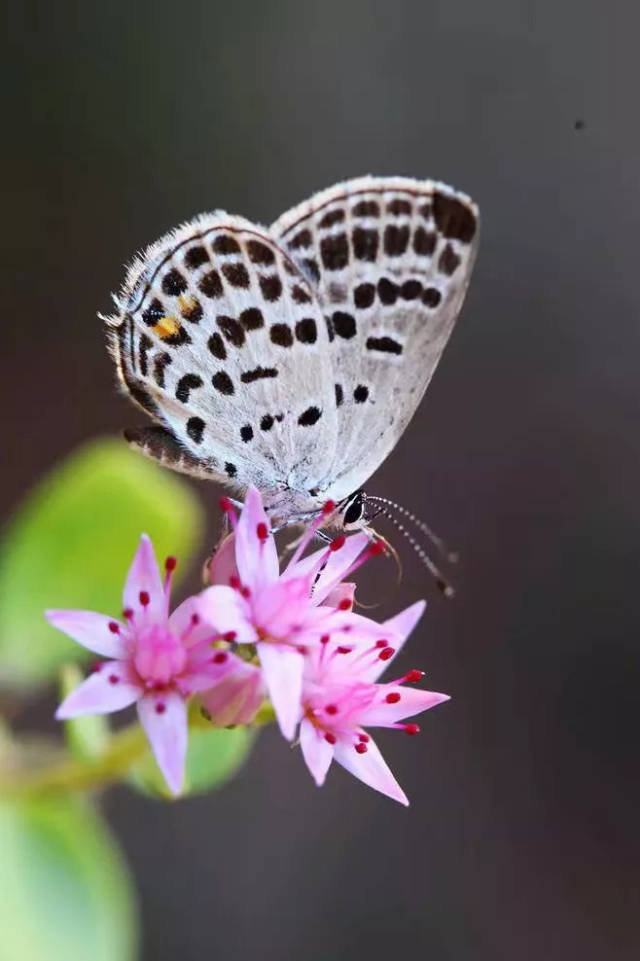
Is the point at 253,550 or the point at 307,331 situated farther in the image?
the point at 307,331

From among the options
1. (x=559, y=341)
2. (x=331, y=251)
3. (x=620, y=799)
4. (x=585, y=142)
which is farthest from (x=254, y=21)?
(x=620, y=799)

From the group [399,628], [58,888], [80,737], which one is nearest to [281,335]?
[399,628]

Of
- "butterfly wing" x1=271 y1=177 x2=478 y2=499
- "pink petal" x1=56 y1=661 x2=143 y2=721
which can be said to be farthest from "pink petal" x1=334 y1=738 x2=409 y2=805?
"butterfly wing" x1=271 y1=177 x2=478 y2=499

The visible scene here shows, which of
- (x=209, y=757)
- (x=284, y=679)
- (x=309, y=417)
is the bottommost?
(x=209, y=757)

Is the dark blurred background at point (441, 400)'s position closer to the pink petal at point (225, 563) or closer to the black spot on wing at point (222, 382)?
the black spot on wing at point (222, 382)

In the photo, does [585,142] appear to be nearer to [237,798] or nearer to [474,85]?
[474,85]

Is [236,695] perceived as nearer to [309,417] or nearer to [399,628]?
[399,628]

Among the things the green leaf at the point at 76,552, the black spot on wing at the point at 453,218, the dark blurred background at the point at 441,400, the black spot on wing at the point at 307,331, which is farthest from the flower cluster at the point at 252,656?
the dark blurred background at the point at 441,400
